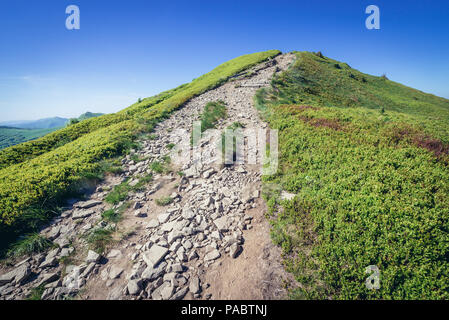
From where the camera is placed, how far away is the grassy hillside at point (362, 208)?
443cm

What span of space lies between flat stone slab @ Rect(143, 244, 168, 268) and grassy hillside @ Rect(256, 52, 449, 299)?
3746 millimetres

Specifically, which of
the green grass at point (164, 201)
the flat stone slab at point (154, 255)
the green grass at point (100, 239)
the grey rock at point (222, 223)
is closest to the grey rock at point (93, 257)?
the green grass at point (100, 239)

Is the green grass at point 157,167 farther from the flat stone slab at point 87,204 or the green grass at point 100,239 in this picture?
the green grass at point 100,239

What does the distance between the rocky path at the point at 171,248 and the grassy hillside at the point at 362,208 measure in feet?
3.21

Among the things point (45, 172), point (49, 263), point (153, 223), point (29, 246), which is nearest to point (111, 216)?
point (153, 223)

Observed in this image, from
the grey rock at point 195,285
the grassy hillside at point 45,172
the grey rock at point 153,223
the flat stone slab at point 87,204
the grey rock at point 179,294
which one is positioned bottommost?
the grey rock at point 179,294

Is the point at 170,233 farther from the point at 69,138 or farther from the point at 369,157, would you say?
the point at 69,138

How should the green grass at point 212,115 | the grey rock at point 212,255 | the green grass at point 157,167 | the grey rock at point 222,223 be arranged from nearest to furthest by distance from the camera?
the grey rock at point 212,255, the grey rock at point 222,223, the green grass at point 157,167, the green grass at point 212,115

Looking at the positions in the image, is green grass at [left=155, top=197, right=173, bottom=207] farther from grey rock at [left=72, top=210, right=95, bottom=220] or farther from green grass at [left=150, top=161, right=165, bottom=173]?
grey rock at [left=72, top=210, right=95, bottom=220]

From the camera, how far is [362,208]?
19.0 ft

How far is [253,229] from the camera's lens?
20.7 feet
